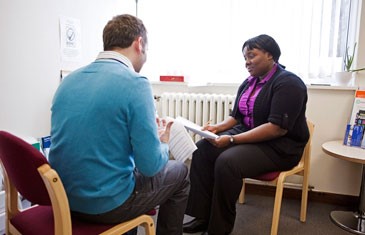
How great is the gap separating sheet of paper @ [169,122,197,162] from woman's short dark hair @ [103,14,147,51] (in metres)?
0.52

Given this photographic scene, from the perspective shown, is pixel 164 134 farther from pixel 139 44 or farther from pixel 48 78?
pixel 48 78

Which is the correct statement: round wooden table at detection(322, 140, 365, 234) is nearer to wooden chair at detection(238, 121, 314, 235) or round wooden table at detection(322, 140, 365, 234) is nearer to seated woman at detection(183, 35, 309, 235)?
wooden chair at detection(238, 121, 314, 235)

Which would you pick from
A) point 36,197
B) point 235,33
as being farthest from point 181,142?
point 235,33

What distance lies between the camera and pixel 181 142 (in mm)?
1466

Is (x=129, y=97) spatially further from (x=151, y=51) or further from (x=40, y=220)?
(x=151, y=51)

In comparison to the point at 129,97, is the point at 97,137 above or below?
below

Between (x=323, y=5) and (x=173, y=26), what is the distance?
1229 mm

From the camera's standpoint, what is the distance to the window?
218cm

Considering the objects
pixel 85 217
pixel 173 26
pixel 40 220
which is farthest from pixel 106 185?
pixel 173 26

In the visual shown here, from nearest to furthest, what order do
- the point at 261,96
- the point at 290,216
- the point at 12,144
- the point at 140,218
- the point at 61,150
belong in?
the point at 12,144 → the point at 61,150 → the point at 140,218 → the point at 261,96 → the point at 290,216

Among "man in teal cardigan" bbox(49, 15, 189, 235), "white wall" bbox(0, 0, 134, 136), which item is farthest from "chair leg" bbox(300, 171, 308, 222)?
"white wall" bbox(0, 0, 134, 136)

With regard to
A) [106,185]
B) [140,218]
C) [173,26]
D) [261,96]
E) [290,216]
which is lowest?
[290,216]

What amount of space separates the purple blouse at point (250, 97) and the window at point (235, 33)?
0.58 metres

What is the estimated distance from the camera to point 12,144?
82cm
